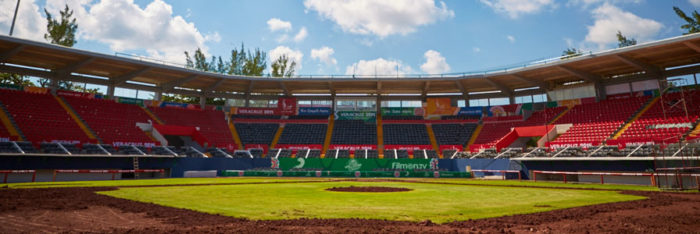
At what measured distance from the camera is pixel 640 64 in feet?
127

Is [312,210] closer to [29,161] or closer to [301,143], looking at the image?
[29,161]

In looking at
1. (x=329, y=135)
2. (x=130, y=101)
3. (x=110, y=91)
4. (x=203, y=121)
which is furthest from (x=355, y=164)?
(x=110, y=91)

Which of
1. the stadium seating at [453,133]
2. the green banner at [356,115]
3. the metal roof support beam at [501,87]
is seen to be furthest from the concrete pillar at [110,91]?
the metal roof support beam at [501,87]

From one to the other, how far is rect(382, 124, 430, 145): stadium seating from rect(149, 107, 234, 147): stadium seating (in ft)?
68.7

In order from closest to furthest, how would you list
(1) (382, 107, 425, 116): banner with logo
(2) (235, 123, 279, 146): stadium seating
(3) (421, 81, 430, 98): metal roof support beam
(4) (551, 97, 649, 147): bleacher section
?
(4) (551, 97, 649, 147): bleacher section
(2) (235, 123, 279, 146): stadium seating
(3) (421, 81, 430, 98): metal roof support beam
(1) (382, 107, 425, 116): banner with logo

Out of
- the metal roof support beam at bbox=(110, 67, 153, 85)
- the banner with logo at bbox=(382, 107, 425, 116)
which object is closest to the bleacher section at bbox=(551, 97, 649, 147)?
the banner with logo at bbox=(382, 107, 425, 116)

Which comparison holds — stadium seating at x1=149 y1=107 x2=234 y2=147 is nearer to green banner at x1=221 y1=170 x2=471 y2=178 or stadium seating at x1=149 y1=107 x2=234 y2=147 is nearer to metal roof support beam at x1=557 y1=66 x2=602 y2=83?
green banner at x1=221 y1=170 x2=471 y2=178

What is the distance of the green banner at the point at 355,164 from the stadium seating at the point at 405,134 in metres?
8.94

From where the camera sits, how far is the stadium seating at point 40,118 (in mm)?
Result: 32056

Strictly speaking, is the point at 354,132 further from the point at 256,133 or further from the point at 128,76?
the point at 128,76

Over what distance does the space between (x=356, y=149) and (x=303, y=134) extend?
869 centimetres

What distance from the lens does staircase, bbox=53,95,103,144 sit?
35.3 m

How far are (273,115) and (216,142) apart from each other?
38.3 feet

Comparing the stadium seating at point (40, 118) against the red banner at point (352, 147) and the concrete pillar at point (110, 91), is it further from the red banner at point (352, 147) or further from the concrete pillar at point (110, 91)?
the red banner at point (352, 147)
